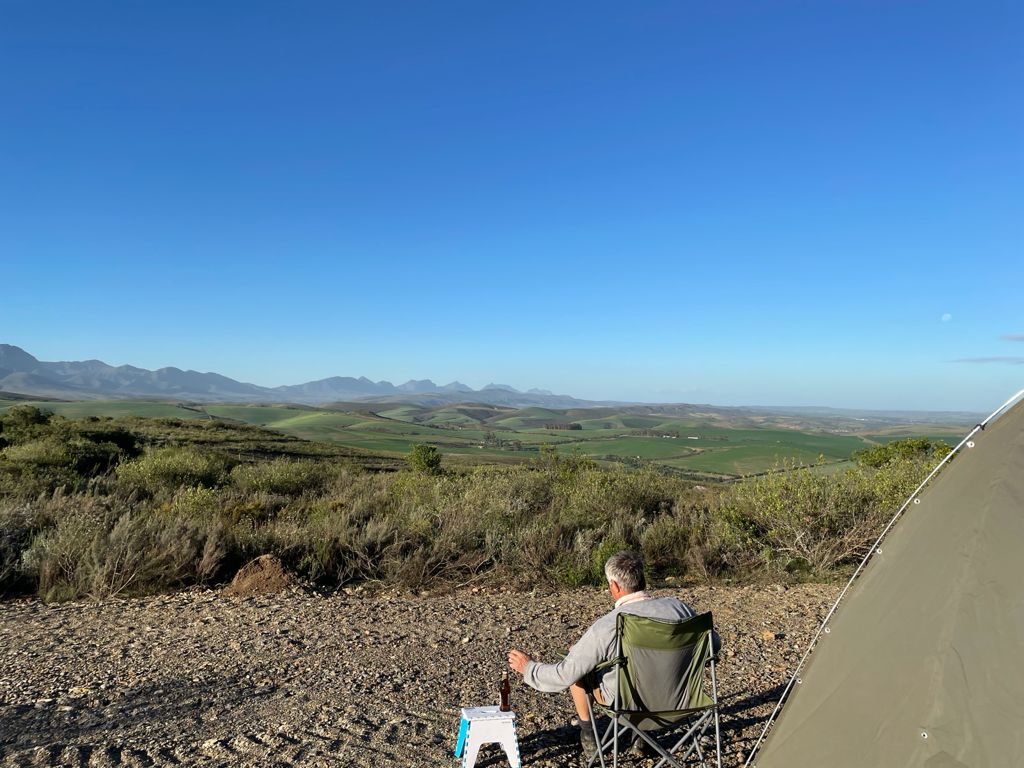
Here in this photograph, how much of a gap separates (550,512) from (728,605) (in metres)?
3.70

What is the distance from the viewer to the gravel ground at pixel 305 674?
391 centimetres

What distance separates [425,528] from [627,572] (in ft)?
18.6

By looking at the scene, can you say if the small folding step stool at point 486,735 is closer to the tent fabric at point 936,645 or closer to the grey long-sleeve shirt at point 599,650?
the grey long-sleeve shirt at point 599,650

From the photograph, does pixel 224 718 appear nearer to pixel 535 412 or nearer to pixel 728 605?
pixel 728 605

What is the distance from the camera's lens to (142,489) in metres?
11.7

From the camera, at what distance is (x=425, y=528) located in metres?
8.96

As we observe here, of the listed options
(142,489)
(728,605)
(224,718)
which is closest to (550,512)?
(728,605)

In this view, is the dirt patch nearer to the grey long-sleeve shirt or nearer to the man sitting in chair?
the man sitting in chair

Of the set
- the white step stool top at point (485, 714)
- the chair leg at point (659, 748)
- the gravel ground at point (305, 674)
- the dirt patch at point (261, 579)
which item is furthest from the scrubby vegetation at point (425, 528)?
the chair leg at point (659, 748)

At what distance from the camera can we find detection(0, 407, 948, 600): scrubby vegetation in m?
7.34

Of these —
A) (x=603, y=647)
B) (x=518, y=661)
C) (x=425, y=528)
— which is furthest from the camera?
(x=425, y=528)

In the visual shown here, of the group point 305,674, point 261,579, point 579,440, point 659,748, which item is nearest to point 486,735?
point 659,748

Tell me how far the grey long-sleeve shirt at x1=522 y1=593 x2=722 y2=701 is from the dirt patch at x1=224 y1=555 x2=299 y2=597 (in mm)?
4539

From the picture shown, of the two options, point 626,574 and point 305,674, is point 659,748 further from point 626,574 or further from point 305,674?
point 305,674
